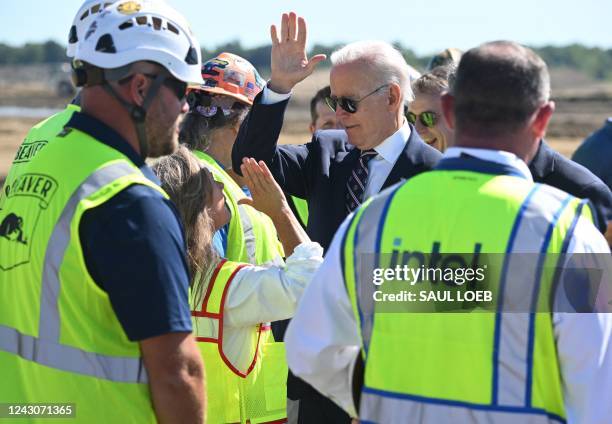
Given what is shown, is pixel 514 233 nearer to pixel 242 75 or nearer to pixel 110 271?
pixel 110 271

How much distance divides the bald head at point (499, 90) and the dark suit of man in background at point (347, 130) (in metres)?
1.78

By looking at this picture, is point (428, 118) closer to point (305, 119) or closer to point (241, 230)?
point (241, 230)

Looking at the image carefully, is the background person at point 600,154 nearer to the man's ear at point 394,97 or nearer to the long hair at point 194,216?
the man's ear at point 394,97

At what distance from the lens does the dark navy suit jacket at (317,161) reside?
467 centimetres

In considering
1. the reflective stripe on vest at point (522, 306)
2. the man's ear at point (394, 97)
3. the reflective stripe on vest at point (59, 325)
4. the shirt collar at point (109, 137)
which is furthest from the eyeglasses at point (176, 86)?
the man's ear at point (394, 97)

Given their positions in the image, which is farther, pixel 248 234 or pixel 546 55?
pixel 546 55

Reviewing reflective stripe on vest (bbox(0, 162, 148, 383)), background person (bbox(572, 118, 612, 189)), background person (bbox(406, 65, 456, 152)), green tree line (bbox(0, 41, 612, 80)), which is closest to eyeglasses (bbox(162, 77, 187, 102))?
reflective stripe on vest (bbox(0, 162, 148, 383))

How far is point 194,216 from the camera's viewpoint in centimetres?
400

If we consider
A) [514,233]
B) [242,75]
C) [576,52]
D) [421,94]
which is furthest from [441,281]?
[576,52]

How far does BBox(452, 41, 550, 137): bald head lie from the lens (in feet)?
9.08

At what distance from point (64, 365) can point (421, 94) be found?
3453 mm

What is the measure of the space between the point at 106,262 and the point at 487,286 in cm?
110

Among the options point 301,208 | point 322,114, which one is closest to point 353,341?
point 301,208

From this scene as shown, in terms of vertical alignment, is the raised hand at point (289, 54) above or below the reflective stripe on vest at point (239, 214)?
above
